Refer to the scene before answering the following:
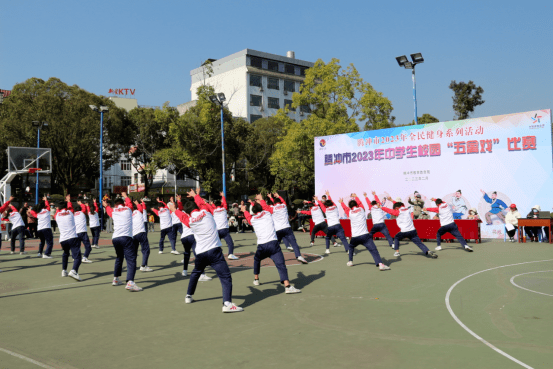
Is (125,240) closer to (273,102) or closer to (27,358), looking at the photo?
(27,358)

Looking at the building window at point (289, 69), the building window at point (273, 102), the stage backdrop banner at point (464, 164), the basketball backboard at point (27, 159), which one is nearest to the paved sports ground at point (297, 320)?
the stage backdrop banner at point (464, 164)

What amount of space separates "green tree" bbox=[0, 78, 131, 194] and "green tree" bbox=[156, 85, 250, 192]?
5.94 m

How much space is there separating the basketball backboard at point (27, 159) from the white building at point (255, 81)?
39257 mm

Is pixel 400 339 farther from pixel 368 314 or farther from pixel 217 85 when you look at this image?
pixel 217 85

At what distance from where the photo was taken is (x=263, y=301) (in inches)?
340

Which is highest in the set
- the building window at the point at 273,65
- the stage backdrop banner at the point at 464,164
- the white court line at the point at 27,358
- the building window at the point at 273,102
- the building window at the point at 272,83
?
the building window at the point at 273,65

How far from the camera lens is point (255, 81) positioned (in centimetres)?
6638

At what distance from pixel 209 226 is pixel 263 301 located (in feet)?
6.08

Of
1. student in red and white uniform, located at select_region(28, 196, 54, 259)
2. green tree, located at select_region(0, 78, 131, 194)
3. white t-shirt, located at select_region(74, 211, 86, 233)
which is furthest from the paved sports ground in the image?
green tree, located at select_region(0, 78, 131, 194)

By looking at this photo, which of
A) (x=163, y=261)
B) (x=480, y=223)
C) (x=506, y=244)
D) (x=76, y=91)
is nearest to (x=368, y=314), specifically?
(x=163, y=261)

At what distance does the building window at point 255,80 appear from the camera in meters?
66.0

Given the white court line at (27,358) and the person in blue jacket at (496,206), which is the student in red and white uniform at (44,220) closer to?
the white court line at (27,358)

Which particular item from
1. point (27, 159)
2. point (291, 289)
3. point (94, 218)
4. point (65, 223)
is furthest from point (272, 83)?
point (291, 289)

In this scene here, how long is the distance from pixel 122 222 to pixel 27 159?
20353 millimetres
